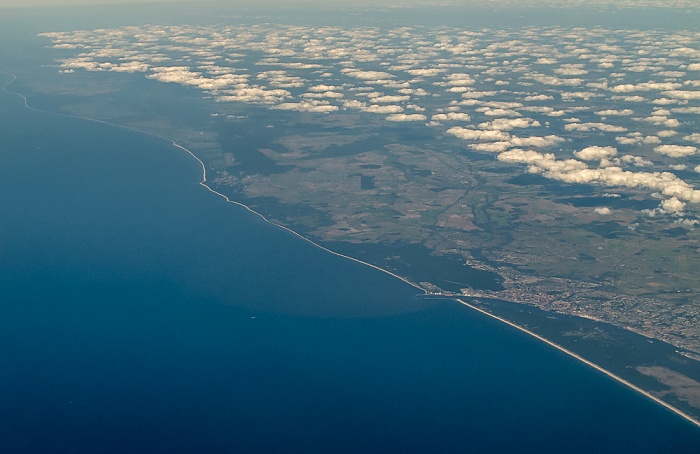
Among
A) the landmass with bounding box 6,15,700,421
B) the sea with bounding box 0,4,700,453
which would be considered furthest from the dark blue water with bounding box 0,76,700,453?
the landmass with bounding box 6,15,700,421

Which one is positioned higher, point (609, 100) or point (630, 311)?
point (609, 100)

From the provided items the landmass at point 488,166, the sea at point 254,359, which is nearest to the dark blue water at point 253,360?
the sea at point 254,359

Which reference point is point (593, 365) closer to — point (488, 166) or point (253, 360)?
point (253, 360)

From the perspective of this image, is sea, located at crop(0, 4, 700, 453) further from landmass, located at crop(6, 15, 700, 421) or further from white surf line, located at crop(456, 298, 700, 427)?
landmass, located at crop(6, 15, 700, 421)

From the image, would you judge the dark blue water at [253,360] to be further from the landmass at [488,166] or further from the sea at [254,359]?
Result: the landmass at [488,166]

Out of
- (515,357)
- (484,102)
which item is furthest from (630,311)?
(484,102)

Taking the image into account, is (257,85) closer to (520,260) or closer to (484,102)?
(484,102)

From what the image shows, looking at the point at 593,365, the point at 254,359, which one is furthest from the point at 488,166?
the point at 254,359
